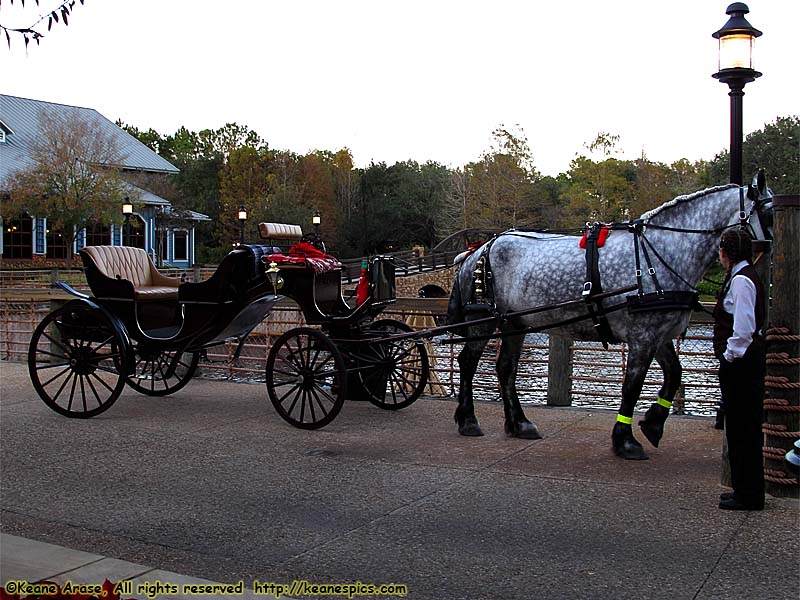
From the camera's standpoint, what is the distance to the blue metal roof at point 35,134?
4534 centimetres

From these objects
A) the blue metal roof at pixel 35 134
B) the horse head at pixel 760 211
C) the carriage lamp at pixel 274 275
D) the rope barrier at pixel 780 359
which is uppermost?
the blue metal roof at pixel 35 134

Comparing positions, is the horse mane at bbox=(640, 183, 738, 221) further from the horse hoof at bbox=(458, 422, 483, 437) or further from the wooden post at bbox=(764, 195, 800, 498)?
the horse hoof at bbox=(458, 422, 483, 437)

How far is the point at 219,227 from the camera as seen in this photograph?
57.5 metres

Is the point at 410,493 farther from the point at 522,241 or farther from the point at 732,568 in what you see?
the point at 522,241

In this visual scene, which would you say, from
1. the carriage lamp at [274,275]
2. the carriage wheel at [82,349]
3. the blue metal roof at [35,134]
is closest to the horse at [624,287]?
the carriage lamp at [274,275]

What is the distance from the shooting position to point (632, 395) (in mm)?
6859

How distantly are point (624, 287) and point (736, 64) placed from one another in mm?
2443

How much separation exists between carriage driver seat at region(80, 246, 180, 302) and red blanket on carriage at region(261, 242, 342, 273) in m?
1.40

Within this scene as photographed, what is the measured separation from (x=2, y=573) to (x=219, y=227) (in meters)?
54.5

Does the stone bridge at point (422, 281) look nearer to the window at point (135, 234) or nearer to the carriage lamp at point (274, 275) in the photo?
the window at point (135, 234)

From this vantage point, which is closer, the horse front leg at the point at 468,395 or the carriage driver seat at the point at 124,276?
the horse front leg at the point at 468,395

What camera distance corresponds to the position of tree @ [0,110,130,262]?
133 ft

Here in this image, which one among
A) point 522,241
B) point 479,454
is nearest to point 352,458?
point 479,454

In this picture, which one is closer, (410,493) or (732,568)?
(732,568)
